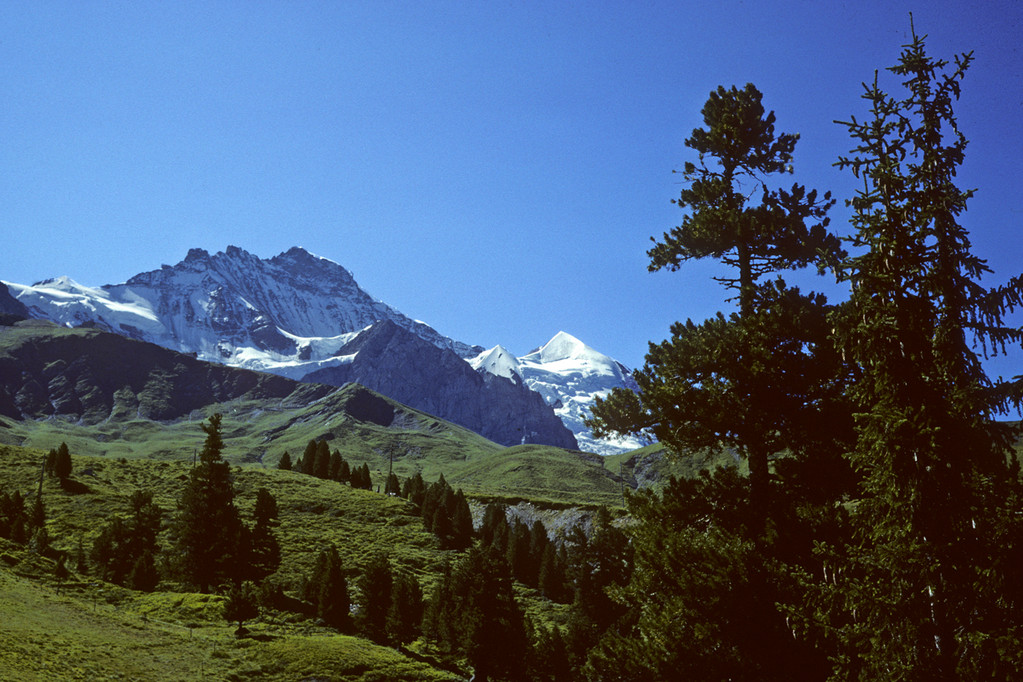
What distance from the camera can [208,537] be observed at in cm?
5334

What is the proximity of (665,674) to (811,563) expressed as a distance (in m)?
A: 4.34

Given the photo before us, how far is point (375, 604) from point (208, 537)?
13823 millimetres

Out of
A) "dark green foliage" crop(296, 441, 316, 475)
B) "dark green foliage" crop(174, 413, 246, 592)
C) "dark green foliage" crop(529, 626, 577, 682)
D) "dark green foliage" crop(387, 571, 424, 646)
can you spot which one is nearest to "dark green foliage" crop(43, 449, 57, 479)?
"dark green foliage" crop(296, 441, 316, 475)

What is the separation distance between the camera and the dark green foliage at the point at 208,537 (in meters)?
50.9

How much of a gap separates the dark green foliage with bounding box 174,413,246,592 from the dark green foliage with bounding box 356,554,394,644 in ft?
31.7

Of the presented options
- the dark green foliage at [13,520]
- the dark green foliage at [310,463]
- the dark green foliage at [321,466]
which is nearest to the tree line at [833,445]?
the dark green foliage at [13,520]

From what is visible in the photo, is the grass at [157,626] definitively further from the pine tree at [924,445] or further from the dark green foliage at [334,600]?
the pine tree at [924,445]

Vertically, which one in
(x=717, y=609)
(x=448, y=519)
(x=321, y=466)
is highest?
(x=321, y=466)

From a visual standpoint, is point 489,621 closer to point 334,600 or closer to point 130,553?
point 334,600

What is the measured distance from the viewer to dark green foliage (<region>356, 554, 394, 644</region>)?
52000 mm

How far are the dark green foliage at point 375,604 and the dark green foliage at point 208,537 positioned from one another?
9650 millimetres

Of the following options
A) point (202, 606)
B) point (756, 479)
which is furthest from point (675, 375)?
point (202, 606)

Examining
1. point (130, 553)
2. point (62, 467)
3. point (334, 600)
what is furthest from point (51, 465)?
point (334, 600)

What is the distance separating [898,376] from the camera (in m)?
12.9
